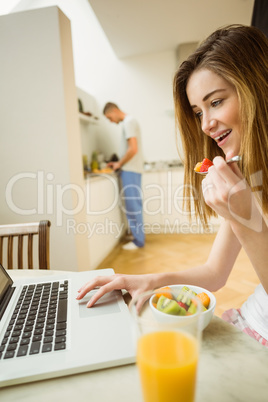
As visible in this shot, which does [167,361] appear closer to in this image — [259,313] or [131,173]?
[259,313]

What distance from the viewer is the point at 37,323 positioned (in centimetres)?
54

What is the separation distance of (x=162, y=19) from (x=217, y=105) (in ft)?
9.46

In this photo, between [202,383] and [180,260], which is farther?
[180,260]

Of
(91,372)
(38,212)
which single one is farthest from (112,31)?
(91,372)

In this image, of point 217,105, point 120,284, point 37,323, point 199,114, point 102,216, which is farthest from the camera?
point 102,216

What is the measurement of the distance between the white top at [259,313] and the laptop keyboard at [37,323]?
49cm

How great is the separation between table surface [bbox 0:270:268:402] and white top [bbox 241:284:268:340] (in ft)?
1.05

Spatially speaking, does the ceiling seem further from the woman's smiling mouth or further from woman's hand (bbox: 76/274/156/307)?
woman's hand (bbox: 76/274/156/307)

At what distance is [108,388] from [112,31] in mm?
3802

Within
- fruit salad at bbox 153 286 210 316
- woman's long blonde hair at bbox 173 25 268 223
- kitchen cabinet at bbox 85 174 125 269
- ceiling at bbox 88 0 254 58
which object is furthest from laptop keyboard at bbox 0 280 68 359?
ceiling at bbox 88 0 254 58

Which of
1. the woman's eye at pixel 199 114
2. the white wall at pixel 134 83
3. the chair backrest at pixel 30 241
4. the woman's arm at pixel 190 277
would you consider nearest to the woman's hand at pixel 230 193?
the woman's arm at pixel 190 277

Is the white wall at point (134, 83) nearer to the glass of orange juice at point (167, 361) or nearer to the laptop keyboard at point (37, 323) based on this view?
the laptop keyboard at point (37, 323)

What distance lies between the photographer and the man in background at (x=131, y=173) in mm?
3266

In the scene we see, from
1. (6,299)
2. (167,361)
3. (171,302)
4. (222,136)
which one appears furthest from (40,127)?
(167,361)
